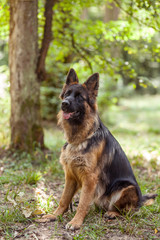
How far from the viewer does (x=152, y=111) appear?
18.8 m

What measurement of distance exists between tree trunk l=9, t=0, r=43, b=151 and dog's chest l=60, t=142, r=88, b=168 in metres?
2.45

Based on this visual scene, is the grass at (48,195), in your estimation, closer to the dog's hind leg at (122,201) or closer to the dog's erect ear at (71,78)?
the dog's hind leg at (122,201)

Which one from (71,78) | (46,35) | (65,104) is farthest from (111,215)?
(46,35)

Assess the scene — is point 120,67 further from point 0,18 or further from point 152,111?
point 152,111

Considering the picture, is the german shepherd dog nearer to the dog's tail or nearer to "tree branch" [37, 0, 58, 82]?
the dog's tail

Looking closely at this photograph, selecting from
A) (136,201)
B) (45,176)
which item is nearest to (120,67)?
(45,176)

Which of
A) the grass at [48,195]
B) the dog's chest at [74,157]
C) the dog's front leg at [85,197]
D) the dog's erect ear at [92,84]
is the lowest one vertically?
the grass at [48,195]

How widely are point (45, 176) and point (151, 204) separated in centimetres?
222

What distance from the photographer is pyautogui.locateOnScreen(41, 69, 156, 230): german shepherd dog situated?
346cm

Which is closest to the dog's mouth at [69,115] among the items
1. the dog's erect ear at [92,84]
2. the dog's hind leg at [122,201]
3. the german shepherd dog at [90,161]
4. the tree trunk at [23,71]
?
the german shepherd dog at [90,161]

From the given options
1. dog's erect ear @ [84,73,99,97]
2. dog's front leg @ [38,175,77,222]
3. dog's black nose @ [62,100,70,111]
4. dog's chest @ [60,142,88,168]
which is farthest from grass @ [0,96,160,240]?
dog's erect ear @ [84,73,99,97]

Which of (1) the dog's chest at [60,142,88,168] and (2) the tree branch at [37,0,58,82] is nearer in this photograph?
(1) the dog's chest at [60,142,88,168]

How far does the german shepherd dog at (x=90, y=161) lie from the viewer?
3459 mm

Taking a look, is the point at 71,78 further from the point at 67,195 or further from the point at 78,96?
the point at 67,195
